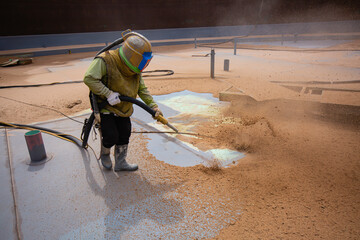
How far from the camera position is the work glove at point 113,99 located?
6.41ft

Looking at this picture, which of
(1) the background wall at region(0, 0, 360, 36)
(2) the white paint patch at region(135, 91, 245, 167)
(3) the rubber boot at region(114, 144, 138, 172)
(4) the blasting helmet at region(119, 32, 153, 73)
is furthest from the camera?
(1) the background wall at region(0, 0, 360, 36)

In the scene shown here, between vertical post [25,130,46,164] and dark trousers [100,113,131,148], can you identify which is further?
vertical post [25,130,46,164]

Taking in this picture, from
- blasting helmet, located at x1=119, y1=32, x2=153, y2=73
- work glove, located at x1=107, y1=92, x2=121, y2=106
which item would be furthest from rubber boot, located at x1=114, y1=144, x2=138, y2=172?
blasting helmet, located at x1=119, y1=32, x2=153, y2=73

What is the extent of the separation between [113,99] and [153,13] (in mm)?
14662

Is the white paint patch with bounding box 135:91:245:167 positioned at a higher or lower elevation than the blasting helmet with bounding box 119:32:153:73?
lower

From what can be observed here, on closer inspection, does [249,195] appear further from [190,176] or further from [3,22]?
[3,22]

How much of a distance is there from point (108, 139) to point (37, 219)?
81 centimetres

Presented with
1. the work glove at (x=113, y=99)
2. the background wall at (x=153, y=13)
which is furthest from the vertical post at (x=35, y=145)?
the background wall at (x=153, y=13)

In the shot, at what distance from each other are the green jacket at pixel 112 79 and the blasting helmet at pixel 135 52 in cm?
8

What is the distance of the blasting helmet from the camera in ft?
6.23

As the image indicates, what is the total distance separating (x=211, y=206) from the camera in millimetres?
1863

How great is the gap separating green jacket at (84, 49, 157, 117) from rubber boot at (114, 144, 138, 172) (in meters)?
0.38

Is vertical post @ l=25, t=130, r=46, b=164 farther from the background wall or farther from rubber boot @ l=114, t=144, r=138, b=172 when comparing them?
the background wall

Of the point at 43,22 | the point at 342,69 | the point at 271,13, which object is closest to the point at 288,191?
the point at 342,69
